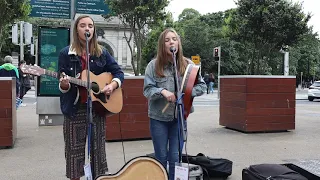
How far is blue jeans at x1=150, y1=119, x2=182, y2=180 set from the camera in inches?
153

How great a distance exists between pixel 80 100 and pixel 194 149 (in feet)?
12.0

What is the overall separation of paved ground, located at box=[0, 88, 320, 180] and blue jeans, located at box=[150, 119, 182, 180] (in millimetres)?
1363

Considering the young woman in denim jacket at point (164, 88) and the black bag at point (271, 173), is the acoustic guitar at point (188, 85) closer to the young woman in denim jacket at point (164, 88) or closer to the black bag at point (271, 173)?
the young woman in denim jacket at point (164, 88)

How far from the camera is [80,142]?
3.75m

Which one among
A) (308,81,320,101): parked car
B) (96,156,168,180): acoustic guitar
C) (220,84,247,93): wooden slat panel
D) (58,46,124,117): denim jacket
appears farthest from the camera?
(308,81,320,101): parked car

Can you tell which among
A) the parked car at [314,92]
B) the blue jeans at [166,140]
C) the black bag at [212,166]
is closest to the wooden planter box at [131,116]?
the black bag at [212,166]

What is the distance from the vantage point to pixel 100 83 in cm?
369

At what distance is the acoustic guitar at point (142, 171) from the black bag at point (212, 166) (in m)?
1.41

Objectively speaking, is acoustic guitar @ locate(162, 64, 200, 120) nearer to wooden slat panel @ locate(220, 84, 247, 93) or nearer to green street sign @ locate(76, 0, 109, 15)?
wooden slat panel @ locate(220, 84, 247, 93)

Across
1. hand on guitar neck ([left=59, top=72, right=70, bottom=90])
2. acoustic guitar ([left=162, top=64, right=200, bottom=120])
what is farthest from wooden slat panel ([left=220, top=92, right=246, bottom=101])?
hand on guitar neck ([left=59, top=72, right=70, bottom=90])

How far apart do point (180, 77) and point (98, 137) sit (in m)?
0.99

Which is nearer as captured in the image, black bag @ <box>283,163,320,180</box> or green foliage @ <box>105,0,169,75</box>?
black bag @ <box>283,163,320,180</box>

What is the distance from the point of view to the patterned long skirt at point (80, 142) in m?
3.70

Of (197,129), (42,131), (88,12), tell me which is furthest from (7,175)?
(88,12)
